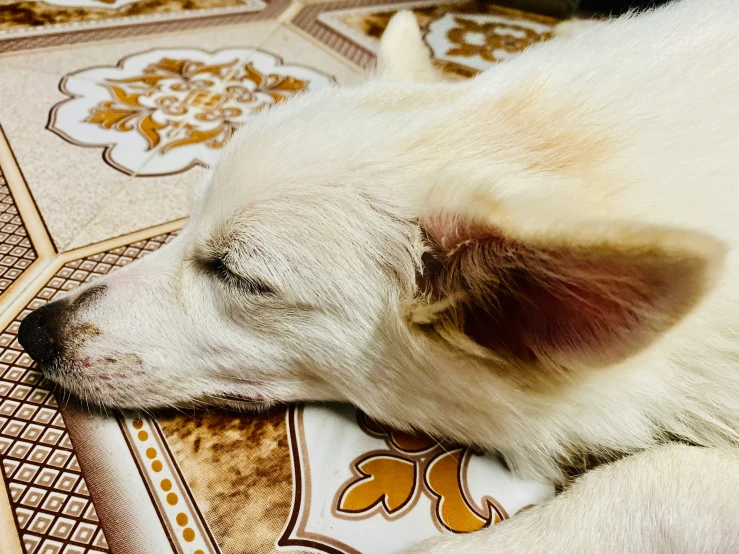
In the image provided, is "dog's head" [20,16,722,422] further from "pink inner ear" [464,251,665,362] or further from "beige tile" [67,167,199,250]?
"beige tile" [67,167,199,250]

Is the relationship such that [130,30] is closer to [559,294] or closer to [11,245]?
[11,245]

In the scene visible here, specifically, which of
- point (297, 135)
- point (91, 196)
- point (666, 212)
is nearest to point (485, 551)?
point (666, 212)

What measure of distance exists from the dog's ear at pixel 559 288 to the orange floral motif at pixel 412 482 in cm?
26

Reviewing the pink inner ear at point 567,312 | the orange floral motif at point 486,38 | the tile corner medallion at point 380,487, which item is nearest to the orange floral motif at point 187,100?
the orange floral motif at point 486,38

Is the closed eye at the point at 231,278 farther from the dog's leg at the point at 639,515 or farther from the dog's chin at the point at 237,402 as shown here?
the dog's leg at the point at 639,515

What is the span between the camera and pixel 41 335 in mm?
923

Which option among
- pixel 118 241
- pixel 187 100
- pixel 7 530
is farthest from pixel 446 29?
pixel 7 530

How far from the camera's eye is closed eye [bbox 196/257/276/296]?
33.2 inches

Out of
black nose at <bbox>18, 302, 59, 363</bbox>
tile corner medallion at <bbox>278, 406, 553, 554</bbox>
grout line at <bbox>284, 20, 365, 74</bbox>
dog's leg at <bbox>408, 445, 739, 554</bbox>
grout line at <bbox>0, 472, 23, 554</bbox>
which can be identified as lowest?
grout line at <bbox>0, 472, 23, 554</bbox>

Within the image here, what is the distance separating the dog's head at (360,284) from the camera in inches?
23.4

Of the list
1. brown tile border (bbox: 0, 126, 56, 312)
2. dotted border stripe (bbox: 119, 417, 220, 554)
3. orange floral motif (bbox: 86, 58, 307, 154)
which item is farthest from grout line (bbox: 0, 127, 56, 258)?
dotted border stripe (bbox: 119, 417, 220, 554)

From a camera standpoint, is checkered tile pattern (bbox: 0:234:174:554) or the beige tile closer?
checkered tile pattern (bbox: 0:234:174:554)

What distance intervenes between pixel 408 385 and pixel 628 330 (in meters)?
0.36

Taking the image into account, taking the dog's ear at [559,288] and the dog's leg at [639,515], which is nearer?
the dog's ear at [559,288]
